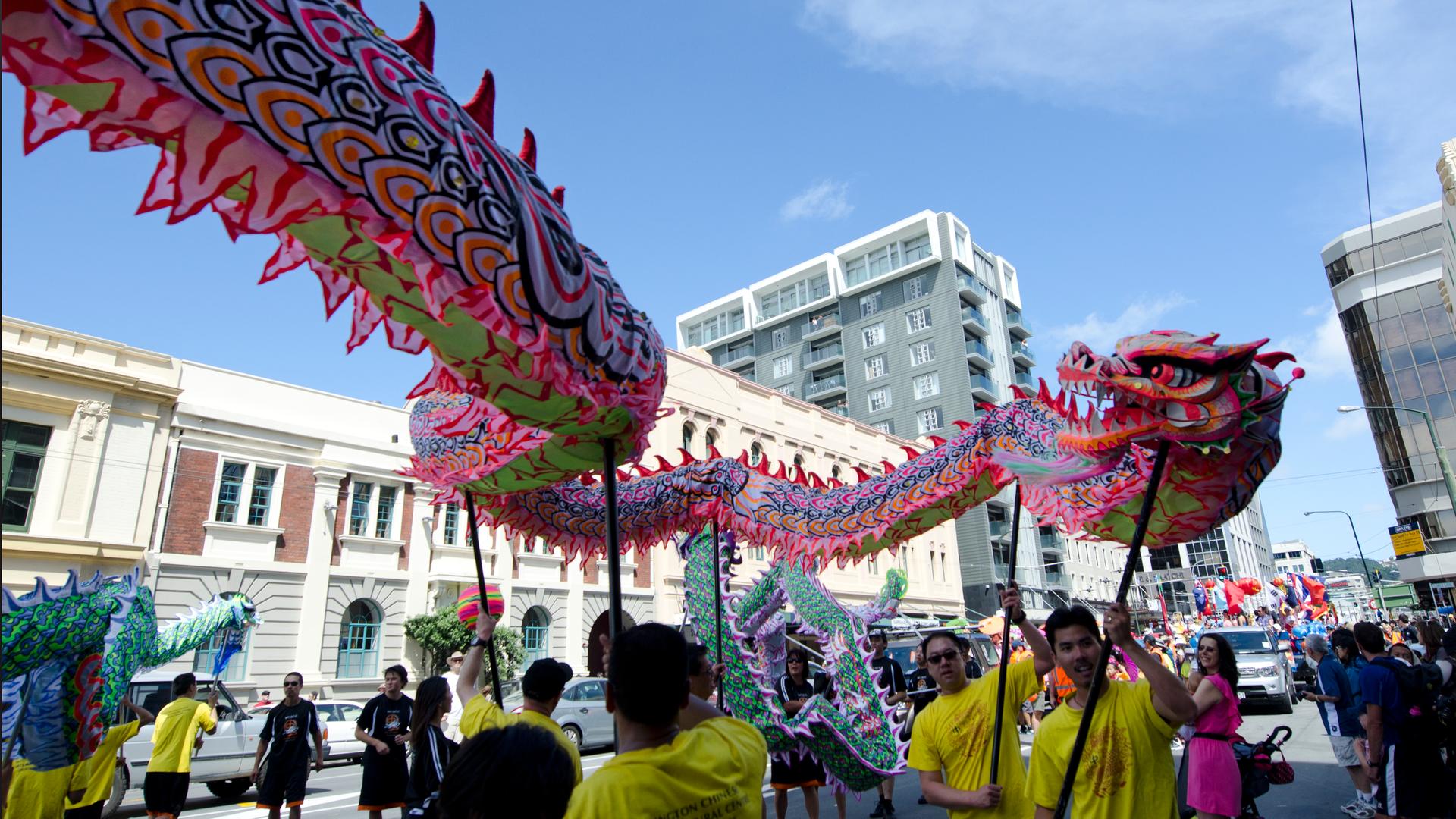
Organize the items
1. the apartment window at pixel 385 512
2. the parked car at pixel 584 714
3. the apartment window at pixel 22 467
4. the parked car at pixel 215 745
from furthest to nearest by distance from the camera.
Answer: the apartment window at pixel 385 512 → the apartment window at pixel 22 467 → the parked car at pixel 584 714 → the parked car at pixel 215 745

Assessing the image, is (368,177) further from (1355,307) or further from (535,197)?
(1355,307)

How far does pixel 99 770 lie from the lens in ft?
19.2

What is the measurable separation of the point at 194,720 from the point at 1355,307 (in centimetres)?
4887

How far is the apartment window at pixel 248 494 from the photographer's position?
57.5 ft

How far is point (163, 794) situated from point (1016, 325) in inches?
2057

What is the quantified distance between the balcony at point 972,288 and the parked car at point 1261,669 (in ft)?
106

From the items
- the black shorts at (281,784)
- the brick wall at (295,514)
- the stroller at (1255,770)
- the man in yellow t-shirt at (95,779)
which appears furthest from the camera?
the brick wall at (295,514)

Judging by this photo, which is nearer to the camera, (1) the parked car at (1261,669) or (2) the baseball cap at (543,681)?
(2) the baseball cap at (543,681)

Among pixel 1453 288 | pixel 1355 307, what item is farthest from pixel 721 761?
pixel 1355 307

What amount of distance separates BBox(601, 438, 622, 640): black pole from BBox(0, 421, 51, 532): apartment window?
16.5m

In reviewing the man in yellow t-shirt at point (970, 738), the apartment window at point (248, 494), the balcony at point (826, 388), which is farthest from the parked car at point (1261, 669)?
the balcony at point (826, 388)

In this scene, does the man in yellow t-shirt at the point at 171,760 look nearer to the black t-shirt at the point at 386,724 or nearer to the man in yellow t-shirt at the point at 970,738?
the black t-shirt at the point at 386,724

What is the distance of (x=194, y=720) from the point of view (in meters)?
7.15

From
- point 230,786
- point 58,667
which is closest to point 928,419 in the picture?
point 230,786
